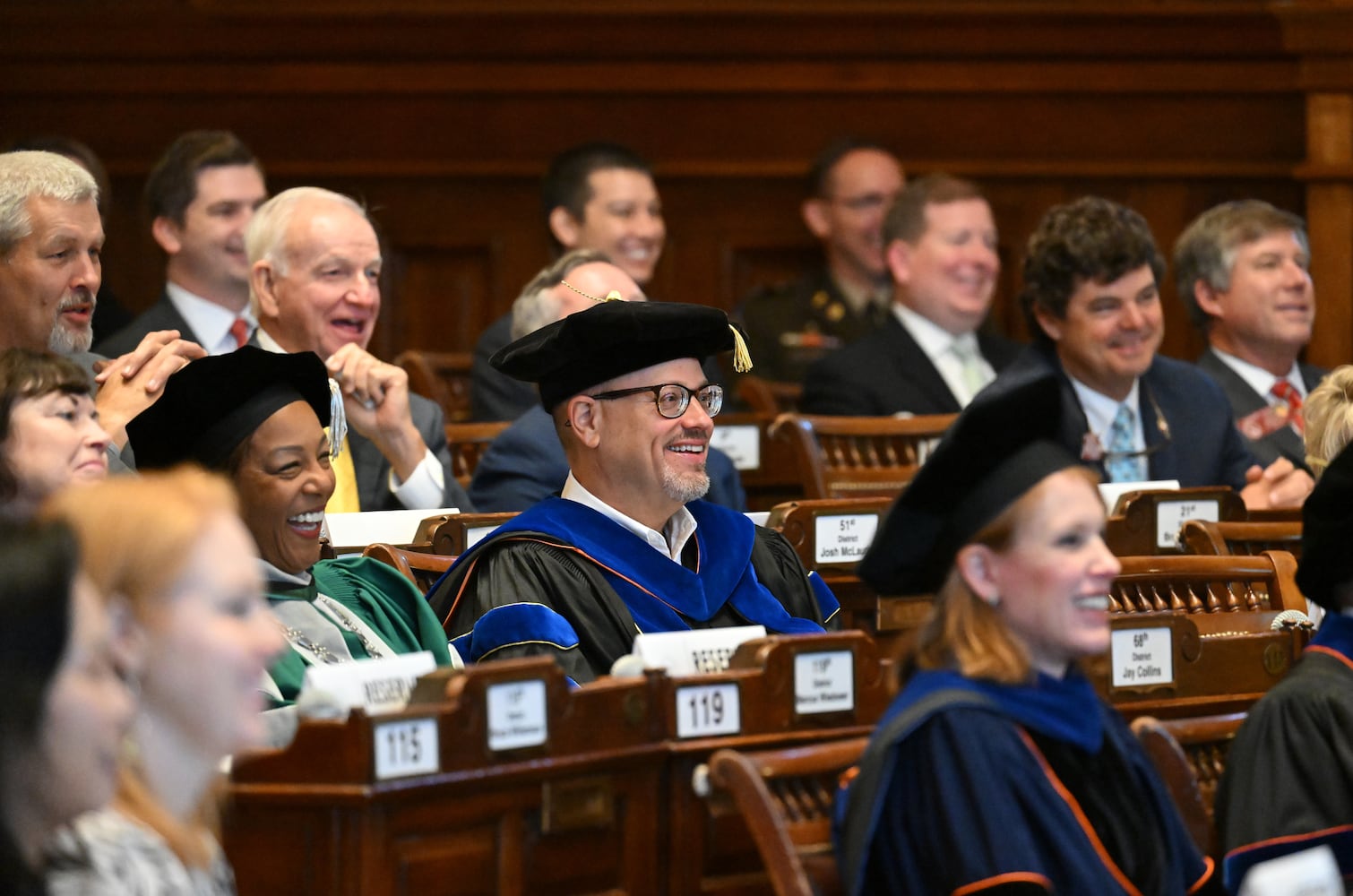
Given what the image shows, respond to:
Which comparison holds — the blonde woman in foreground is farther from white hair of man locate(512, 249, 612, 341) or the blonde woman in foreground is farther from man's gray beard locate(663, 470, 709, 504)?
white hair of man locate(512, 249, 612, 341)

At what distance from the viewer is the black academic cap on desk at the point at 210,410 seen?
3395 millimetres

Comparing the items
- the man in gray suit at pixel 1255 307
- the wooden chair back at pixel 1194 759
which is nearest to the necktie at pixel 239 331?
the man in gray suit at pixel 1255 307

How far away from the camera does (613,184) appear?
6.54 metres

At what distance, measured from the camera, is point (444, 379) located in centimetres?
658

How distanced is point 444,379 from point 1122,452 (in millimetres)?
2327

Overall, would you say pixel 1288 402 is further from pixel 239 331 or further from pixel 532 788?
pixel 532 788

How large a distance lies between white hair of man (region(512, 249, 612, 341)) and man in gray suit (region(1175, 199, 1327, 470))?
2080 millimetres

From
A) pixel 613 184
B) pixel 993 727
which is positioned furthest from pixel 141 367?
pixel 613 184

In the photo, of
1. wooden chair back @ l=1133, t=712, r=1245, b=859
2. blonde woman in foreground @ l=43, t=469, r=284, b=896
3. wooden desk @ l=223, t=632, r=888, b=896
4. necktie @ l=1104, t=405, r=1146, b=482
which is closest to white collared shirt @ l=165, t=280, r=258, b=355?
necktie @ l=1104, t=405, r=1146, b=482

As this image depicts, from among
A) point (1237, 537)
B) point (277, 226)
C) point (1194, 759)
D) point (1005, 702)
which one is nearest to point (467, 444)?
point (277, 226)

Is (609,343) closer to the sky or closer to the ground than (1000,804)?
closer to the sky

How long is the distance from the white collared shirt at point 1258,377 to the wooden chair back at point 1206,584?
231 cm

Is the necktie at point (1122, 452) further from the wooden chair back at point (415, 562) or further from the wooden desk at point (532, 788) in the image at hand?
the wooden desk at point (532, 788)

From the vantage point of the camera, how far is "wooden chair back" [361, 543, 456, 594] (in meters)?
3.77
